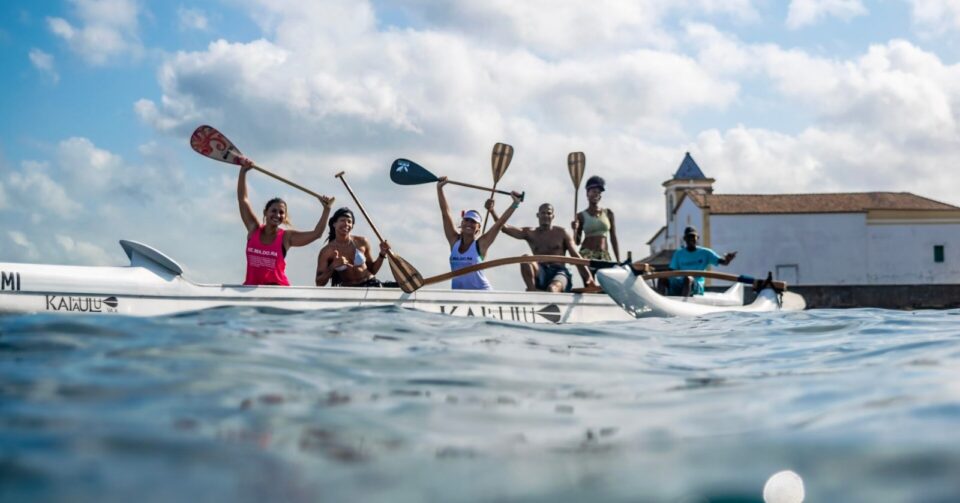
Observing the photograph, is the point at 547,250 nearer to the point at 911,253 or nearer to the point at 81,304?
the point at 81,304

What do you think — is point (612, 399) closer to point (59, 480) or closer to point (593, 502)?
point (593, 502)

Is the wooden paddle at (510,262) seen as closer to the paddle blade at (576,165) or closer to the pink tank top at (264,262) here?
the pink tank top at (264,262)

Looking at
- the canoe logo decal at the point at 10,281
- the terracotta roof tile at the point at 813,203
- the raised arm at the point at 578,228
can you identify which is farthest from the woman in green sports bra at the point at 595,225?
the terracotta roof tile at the point at 813,203

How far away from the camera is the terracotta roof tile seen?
40656mm

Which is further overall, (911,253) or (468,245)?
(911,253)

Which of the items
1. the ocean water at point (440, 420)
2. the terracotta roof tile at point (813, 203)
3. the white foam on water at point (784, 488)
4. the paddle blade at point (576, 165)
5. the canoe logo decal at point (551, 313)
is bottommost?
the white foam on water at point (784, 488)

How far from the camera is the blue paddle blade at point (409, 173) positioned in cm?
1165

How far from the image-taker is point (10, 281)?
24.6 feet

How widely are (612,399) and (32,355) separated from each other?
92.0 inches

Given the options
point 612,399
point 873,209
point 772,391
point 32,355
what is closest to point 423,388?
point 612,399

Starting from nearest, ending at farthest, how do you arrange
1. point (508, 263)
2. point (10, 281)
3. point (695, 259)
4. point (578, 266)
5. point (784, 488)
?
point (784, 488) → point (10, 281) → point (508, 263) → point (578, 266) → point (695, 259)

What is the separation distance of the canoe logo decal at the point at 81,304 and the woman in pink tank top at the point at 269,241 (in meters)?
1.34

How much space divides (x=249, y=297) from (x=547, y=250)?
4.56 metres

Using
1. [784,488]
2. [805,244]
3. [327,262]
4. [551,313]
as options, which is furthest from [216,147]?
[805,244]
